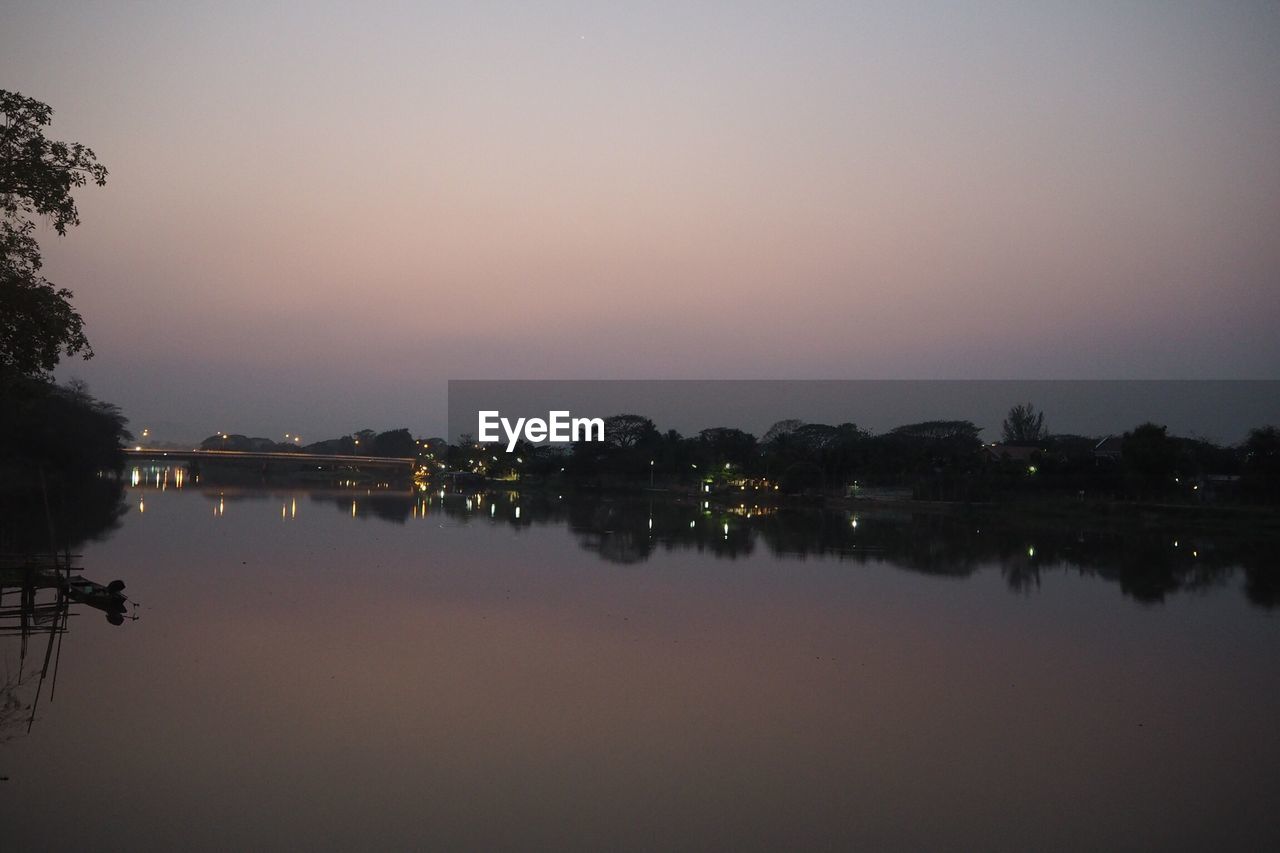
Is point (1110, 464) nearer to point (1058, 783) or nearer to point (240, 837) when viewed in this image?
point (1058, 783)

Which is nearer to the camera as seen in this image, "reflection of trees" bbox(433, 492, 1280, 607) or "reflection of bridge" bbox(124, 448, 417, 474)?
"reflection of trees" bbox(433, 492, 1280, 607)

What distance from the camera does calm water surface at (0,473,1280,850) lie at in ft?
23.1

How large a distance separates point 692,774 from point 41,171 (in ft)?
28.6

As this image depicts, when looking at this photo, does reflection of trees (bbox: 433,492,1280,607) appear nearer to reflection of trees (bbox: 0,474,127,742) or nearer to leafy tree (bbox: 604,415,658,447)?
reflection of trees (bbox: 0,474,127,742)

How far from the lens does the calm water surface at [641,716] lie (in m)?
7.04

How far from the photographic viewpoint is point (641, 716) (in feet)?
31.4

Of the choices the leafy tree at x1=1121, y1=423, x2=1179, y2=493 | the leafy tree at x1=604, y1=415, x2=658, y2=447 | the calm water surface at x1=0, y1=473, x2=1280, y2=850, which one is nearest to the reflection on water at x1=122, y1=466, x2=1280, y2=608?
the calm water surface at x1=0, y1=473, x2=1280, y2=850

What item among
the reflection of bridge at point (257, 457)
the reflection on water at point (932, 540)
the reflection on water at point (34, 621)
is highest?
the reflection of bridge at point (257, 457)

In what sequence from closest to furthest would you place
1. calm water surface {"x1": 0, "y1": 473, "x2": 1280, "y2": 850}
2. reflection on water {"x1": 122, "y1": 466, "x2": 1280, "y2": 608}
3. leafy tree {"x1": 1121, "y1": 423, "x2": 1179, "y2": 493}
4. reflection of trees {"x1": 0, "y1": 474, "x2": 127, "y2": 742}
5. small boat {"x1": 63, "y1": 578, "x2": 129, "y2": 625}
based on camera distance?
1. calm water surface {"x1": 0, "y1": 473, "x2": 1280, "y2": 850}
2. reflection of trees {"x1": 0, "y1": 474, "x2": 127, "y2": 742}
3. small boat {"x1": 63, "y1": 578, "x2": 129, "y2": 625}
4. reflection on water {"x1": 122, "y1": 466, "x2": 1280, "y2": 608}
5. leafy tree {"x1": 1121, "y1": 423, "x2": 1179, "y2": 493}

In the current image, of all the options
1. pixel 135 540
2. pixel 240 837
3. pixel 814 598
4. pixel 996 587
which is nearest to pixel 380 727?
pixel 240 837

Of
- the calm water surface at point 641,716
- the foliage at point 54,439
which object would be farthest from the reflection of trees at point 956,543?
A: the foliage at point 54,439

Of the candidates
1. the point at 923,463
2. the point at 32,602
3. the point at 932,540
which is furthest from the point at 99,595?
the point at 923,463

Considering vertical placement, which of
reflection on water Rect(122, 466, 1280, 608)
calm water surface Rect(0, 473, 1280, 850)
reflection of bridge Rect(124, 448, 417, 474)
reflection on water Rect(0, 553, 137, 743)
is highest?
reflection of bridge Rect(124, 448, 417, 474)

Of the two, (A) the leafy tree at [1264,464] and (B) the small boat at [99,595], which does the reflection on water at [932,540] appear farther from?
(B) the small boat at [99,595]
